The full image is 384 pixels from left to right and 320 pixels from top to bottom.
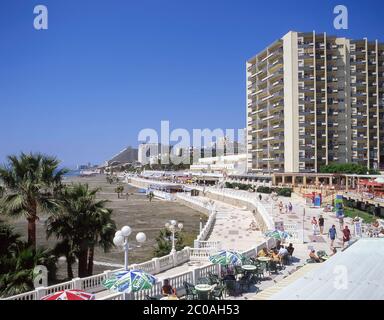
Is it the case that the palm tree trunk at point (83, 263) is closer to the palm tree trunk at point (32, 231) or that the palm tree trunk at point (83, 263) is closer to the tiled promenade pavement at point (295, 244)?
the palm tree trunk at point (32, 231)

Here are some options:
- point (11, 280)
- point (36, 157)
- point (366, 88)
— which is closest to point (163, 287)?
point (11, 280)

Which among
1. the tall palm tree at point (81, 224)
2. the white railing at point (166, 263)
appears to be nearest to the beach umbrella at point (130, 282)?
the tall palm tree at point (81, 224)

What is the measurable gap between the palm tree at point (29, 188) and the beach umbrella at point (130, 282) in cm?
414

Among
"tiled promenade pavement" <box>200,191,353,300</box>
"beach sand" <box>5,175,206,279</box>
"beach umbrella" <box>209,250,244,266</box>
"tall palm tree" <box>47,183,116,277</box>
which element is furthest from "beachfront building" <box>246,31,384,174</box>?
"tall palm tree" <box>47,183,116,277</box>

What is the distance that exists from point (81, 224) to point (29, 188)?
236 cm

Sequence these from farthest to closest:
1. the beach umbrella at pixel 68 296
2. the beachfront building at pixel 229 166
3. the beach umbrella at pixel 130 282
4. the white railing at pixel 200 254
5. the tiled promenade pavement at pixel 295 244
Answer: the beachfront building at pixel 229 166, the white railing at pixel 200 254, the tiled promenade pavement at pixel 295 244, the beach umbrella at pixel 130 282, the beach umbrella at pixel 68 296

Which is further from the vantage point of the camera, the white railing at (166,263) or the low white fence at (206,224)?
the low white fence at (206,224)

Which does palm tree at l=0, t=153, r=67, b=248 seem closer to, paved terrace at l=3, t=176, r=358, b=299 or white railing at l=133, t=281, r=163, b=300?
paved terrace at l=3, t=176, r=358, b=299

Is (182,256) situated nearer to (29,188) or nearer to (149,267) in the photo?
(149,267)

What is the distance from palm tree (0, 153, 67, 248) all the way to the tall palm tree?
670 millimetres

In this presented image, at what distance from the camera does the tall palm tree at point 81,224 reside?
1352 centimetres
